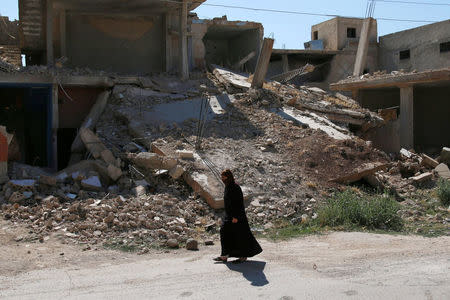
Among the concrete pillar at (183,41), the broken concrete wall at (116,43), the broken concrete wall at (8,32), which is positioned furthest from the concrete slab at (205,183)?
the broken concrete wall at (8,32)

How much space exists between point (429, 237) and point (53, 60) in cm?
1198

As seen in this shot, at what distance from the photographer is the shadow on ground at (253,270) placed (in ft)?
16.9

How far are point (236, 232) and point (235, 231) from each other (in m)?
0.02

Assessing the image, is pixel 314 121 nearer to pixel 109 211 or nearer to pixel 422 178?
pixel 422 178

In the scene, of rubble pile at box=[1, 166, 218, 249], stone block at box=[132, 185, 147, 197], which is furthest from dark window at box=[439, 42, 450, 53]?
stone block at box=[132, 185, 147, 197]

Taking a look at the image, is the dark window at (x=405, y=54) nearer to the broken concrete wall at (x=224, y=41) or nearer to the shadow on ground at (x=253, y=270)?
the broken concrete wall at (x=224, y=41)

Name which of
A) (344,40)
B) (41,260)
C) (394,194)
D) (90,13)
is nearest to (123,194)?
(41,260)

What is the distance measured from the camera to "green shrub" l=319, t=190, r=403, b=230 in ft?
27.5

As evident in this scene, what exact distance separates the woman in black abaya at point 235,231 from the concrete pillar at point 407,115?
1131 cm

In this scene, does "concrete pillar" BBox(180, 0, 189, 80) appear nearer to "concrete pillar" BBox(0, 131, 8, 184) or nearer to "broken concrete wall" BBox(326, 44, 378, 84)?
"concrete pillar" BBox(0, 131, 8, 184)

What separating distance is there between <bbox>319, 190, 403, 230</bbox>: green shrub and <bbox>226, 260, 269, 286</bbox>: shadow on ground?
2839mm

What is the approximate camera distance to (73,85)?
13.7 meters

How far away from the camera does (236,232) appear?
598 cm

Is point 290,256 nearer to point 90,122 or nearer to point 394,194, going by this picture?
point 394,194
